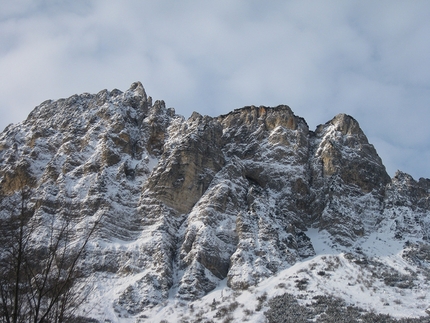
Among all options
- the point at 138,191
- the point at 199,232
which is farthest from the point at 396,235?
the point at 138,191

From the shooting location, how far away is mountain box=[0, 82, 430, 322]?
168 feet

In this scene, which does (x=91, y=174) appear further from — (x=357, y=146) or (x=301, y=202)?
(x=357, y=146)

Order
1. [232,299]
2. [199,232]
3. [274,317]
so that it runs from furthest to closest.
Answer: [199,232], [232,299], [274,317]

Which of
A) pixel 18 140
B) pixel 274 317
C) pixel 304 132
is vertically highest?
pixel 304 132

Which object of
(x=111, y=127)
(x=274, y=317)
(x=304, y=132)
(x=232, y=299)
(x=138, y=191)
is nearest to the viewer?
(x=274, y=317)

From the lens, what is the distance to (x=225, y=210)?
65.6 m

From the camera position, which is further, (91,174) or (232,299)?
(91,174)

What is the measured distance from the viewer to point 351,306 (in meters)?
46.5

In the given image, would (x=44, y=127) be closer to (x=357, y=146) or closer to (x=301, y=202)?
(x=301, y=202)

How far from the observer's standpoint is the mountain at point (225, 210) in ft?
168

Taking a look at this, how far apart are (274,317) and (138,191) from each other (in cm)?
3205

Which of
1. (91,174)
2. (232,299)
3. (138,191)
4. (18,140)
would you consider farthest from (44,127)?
(232,299)

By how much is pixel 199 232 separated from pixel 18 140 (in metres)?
43.0

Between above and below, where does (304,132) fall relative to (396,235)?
above
